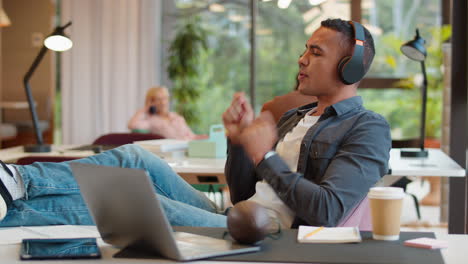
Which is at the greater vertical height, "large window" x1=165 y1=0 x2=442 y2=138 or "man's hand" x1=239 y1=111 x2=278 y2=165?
"large window" x1=165 y1=0 x2=442 y2=138

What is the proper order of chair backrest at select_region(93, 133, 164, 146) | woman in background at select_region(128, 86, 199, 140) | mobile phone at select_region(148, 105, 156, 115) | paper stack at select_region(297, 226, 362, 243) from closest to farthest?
paper stack at select_region(297, 226, 362, 243) → chair backrest at select_region(93, 133, 164, 146) → woman in background at select_region(128, 86, 199, 140) → mobile phone at select_region(148, 105, 156, 115)

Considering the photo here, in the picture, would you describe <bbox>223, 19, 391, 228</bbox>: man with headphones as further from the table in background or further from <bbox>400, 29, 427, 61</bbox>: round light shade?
<bbox>400, 29, 427, 61</bbox>: round light shade

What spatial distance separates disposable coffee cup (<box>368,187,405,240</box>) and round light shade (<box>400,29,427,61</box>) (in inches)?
88.2

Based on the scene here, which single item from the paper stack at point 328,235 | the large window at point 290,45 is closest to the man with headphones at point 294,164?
the paper stack at point 328,235

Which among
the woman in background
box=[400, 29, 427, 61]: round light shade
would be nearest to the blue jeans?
box=[400, 29, 427, 61]: round light shade

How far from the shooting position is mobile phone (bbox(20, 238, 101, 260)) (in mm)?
1386

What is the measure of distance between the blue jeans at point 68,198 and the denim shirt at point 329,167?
21cm

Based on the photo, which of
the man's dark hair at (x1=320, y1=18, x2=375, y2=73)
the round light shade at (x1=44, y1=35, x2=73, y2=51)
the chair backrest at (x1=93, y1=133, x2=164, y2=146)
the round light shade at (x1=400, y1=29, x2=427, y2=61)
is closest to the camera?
the man's dark hair at (x1=320, y1=18, x2=375, y2=73)

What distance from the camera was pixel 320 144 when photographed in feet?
7.09

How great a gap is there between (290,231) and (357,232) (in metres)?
0.16

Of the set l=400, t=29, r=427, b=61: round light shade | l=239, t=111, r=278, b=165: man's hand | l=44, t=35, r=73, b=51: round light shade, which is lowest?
l=239, t=111, r=278, b=165: man's hand

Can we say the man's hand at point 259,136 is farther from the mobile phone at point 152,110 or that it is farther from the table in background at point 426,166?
the mobile phone at point 152,110

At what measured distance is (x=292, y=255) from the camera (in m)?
1.39

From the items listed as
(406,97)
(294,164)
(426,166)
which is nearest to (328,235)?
(294,164)
